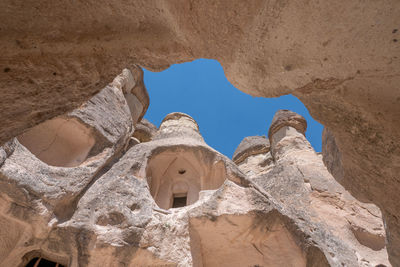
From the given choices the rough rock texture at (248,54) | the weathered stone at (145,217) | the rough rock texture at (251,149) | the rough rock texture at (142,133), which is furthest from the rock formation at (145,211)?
the rough rock texture at (142,133)

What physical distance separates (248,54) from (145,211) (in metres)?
4.37

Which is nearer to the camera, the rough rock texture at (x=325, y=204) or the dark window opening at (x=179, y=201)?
the rough rock texture at (x=325, y=204)

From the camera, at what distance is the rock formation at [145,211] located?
477 cm

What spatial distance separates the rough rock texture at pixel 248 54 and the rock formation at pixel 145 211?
3.52 meters

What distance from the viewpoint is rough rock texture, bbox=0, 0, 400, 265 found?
136cm

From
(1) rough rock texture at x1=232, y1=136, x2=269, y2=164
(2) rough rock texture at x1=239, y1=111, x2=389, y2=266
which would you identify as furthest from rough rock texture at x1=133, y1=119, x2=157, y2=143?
(2) rough rock texture at x1=239, y1=111, x2=389, y2=266

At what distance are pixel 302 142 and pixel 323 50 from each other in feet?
38.0

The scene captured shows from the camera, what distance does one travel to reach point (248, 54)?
1.78 meters

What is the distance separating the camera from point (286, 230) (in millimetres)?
5488

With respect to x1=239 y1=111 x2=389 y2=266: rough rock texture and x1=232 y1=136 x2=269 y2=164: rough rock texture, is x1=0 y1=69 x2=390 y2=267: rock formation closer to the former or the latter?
x1=239 y1=111 x2=389 y2=266: rough rock texture

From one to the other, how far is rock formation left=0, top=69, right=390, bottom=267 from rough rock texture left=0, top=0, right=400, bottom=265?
3.52 meters

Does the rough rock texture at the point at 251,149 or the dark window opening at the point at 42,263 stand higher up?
the rough rock texture at the point at 251,149

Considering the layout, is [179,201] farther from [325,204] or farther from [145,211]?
[325,204]

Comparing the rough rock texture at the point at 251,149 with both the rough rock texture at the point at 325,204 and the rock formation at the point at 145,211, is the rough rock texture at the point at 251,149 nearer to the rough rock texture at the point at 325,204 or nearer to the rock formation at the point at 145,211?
the rough rock texture at the point at 325,204
